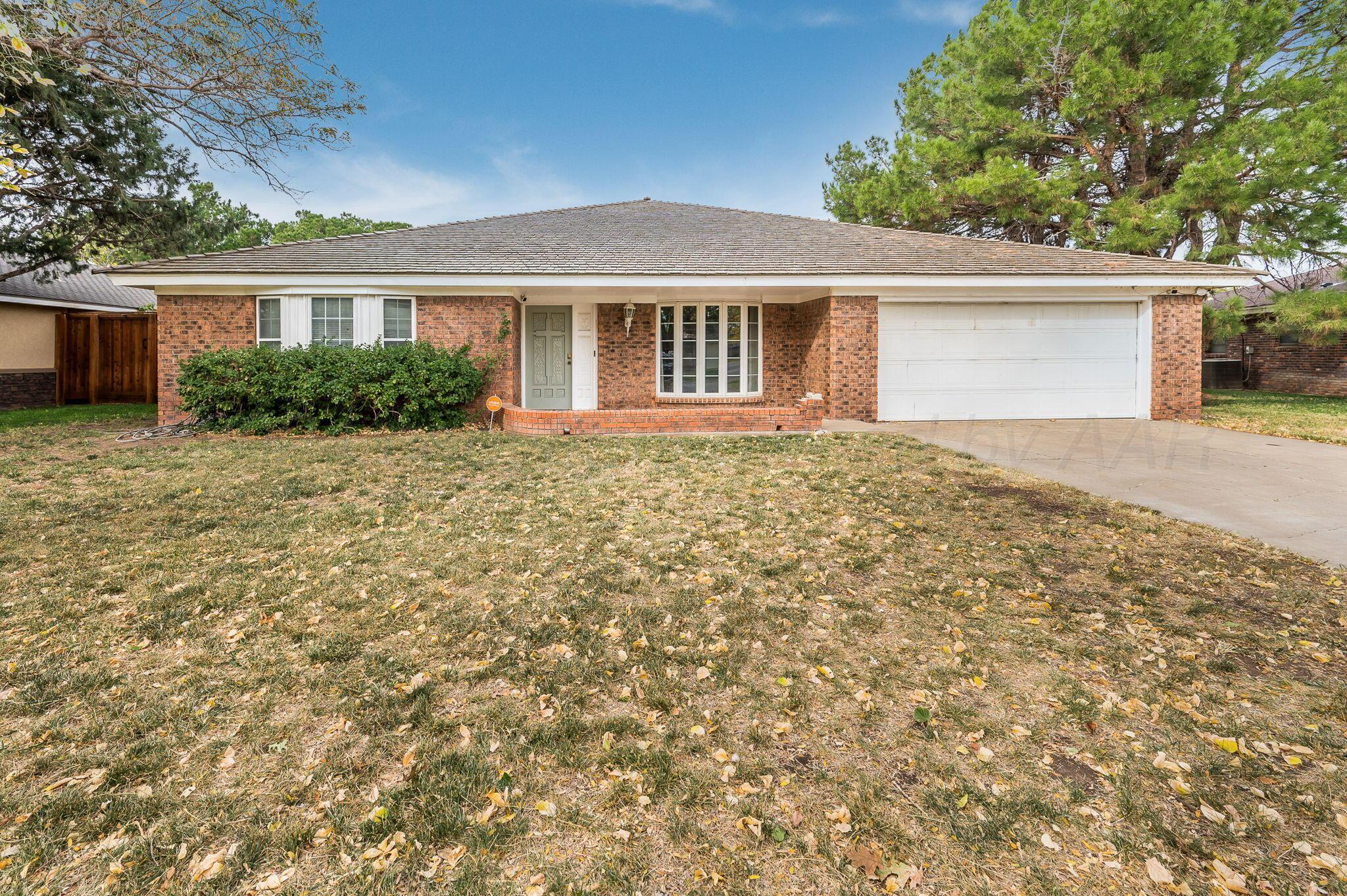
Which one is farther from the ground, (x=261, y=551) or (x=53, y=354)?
(x=53, y=354)

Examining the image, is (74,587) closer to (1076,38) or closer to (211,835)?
(211,835)

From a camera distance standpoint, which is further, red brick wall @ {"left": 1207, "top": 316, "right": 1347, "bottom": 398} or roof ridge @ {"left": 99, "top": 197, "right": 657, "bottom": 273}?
red brick wall @ {"left": 1207, "top": 316, "right": 1347, "bottom": 398}

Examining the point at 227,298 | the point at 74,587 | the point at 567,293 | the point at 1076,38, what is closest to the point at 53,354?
the point at 227,298

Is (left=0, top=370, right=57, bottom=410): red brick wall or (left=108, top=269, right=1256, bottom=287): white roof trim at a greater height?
(left=108, top=269, right=1256, bottom=287): white roof trim

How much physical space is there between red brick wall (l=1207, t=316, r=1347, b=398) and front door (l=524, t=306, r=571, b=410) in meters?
18.4

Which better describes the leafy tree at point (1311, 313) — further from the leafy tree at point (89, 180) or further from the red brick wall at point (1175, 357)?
the leafy tree at point (89, 180)

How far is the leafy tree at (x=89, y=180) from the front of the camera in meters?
13.5

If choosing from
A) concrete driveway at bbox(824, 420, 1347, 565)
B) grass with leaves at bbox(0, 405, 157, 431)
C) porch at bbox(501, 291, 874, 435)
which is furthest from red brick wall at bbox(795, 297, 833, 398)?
grass with leaves at bbox(0, 405, 157, 431)

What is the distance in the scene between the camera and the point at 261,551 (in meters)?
4.75

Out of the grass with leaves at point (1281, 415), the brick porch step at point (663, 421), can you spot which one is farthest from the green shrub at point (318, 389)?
the grass with leaves at point (1281, 415)

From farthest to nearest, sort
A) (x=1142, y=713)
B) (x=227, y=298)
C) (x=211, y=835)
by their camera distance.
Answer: (x=227, y=298) < (x=1142, y=713) < (x=211, y=835)

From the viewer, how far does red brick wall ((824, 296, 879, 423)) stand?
11797mm

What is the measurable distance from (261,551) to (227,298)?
8761 mm

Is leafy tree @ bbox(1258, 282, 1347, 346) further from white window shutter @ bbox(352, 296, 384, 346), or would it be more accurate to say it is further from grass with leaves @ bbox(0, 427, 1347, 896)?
white window shutter @ bbox(352, 296, 384, 346)
